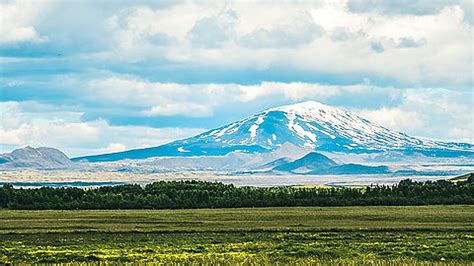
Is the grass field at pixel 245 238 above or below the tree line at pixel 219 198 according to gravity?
below

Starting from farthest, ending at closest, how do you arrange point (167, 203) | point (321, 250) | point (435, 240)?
1. point (167, 203)
2. point (435, 240)
3. point (321, 250)

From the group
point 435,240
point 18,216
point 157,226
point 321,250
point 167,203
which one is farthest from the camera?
point 167,203

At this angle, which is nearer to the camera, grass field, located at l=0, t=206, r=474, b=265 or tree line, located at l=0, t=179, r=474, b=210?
grass field, located at l=0, t=206, r=474, b=265

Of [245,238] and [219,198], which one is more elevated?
[219,198]

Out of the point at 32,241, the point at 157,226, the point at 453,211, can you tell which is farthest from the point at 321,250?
the point at 453,211

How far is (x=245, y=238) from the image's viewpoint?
6312cm

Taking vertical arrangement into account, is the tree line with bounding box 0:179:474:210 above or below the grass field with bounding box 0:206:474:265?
above

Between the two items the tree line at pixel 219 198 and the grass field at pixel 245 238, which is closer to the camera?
the grass field at pixel 245 238

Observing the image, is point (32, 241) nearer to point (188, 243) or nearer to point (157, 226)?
point (188, 243)

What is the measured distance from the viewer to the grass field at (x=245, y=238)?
5094cm

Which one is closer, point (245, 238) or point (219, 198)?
point (245, 238)

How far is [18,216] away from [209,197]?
114ft

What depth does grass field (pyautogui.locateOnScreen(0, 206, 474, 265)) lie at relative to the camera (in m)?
50.9

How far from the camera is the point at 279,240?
201ft
